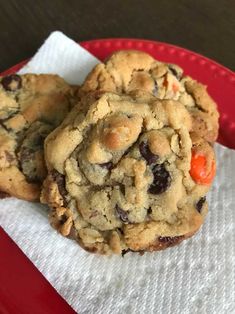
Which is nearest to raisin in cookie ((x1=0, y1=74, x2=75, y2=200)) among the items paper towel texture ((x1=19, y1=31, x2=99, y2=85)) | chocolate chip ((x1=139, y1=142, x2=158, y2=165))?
paper towel texture ((x1=19, y1=31, x2=99, y2=85))

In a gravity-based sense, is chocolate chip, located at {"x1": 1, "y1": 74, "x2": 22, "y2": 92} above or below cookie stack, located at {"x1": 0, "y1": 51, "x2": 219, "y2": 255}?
above

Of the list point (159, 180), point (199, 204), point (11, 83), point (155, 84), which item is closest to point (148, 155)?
point (159, 180)

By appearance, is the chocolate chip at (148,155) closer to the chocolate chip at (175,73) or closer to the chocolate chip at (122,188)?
the chocolate chip at (122,188)

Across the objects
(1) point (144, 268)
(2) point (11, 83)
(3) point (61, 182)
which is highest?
(2) point (11, 83)

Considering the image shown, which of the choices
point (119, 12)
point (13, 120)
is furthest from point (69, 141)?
point (119, 12)

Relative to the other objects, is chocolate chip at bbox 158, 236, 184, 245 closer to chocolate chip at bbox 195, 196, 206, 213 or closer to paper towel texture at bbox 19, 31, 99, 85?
chocolate chip at bbox 195, 196, 206, 213

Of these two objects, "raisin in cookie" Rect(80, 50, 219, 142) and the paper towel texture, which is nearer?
"raisin in cookie" Rect(80, 50, 219, 142)

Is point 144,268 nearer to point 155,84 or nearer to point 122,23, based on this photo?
point 155,84
